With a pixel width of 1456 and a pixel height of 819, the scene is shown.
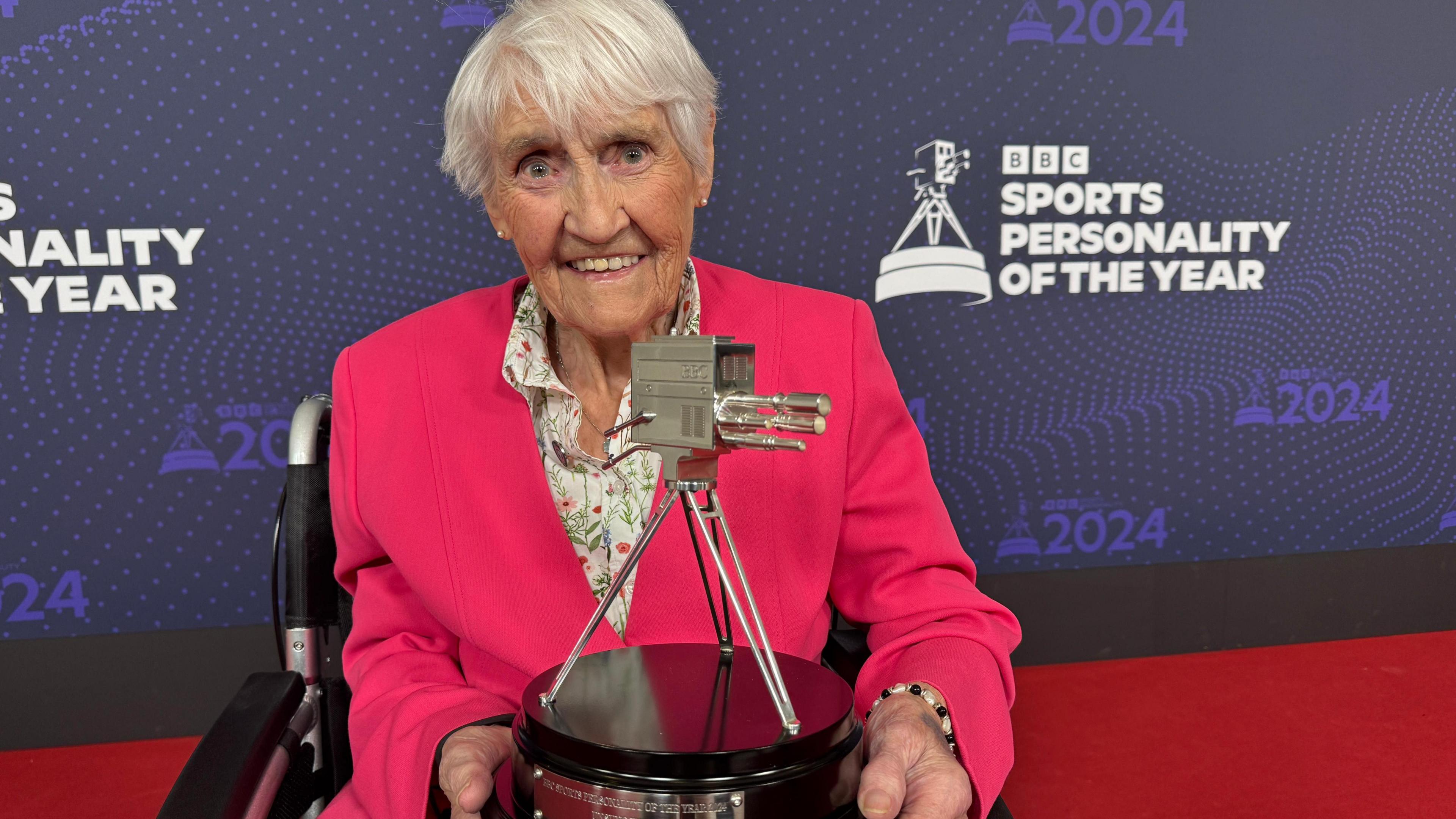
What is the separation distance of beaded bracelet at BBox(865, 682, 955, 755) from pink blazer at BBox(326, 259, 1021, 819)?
0.03 meters

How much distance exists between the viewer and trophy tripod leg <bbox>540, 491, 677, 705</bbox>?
2.39 ft

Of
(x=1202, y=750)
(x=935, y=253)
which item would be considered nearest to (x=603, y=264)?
(x=935, y=253)

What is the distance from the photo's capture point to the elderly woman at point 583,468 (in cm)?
98

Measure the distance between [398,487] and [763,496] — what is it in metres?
0.41

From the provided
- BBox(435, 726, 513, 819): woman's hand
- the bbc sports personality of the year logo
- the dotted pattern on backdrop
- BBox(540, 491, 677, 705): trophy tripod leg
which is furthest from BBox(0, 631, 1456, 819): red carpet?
BBox(540, 491, 677, 705): trophy tripod leg

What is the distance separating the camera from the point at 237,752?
99cm

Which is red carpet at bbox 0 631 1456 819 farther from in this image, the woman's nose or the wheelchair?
the woman's nose

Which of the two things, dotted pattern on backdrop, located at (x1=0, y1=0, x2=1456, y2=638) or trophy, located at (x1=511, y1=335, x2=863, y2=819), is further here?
dotted pattern on backdrop, located at (x1=0, y1=0, x2=1456, y2=638)

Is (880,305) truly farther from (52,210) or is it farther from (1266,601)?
(52,210)

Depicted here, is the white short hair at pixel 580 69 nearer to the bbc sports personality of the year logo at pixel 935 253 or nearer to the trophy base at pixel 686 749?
the trophy base at pixel 686 749

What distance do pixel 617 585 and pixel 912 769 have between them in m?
0.32

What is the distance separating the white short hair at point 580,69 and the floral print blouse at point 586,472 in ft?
0.70

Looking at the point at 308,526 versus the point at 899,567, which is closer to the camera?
the point at 899,567

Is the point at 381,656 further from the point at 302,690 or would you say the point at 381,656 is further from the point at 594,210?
the point at 594,210
